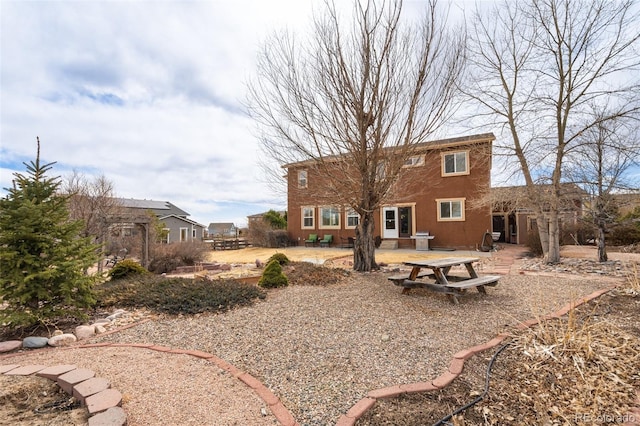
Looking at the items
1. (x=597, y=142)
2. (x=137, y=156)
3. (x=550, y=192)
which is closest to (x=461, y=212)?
(x=550, y=192)

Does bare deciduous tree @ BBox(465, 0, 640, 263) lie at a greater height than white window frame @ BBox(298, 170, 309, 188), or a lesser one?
greater

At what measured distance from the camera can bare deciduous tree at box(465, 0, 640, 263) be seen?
8.77 meters

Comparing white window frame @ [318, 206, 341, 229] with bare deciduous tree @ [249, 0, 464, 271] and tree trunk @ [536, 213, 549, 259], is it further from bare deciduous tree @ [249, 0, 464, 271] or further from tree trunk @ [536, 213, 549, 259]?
bare deciduous tree @ [249, 0, 464, 271]

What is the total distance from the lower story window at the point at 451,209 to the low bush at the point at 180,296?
44.5ft

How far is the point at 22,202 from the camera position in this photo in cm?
404

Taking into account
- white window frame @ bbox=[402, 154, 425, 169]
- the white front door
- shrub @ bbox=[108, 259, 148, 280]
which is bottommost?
shrub @ bbox=[108, 259, 148, 280]

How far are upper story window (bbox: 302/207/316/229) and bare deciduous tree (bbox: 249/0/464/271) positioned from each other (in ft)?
43.2

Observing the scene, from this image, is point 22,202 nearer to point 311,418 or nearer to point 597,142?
point 311,418

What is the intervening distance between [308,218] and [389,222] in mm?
5419

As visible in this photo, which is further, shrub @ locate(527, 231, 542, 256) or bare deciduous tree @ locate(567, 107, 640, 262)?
shrub @ locate(527, 231, 542, 256)

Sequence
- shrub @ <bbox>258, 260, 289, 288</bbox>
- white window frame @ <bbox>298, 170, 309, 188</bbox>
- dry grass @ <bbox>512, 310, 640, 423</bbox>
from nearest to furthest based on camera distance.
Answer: dry grass @ <bbox>512, 310, 640, 423</bbox>
shrub @ <bbox>258, 260, 289, 288</bbox>
white window frame @ <bbox>298, 170, 309, 188</bbox>

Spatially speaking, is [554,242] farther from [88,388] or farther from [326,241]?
[326,241]

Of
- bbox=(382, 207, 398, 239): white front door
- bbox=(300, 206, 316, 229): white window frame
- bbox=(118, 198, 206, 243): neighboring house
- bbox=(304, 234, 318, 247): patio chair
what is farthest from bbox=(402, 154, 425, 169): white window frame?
bbox=(118, 198, 206, 243): neighboring house

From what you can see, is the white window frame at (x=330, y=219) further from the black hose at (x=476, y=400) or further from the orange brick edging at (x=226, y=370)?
the black hose at (x=476, y=400)
